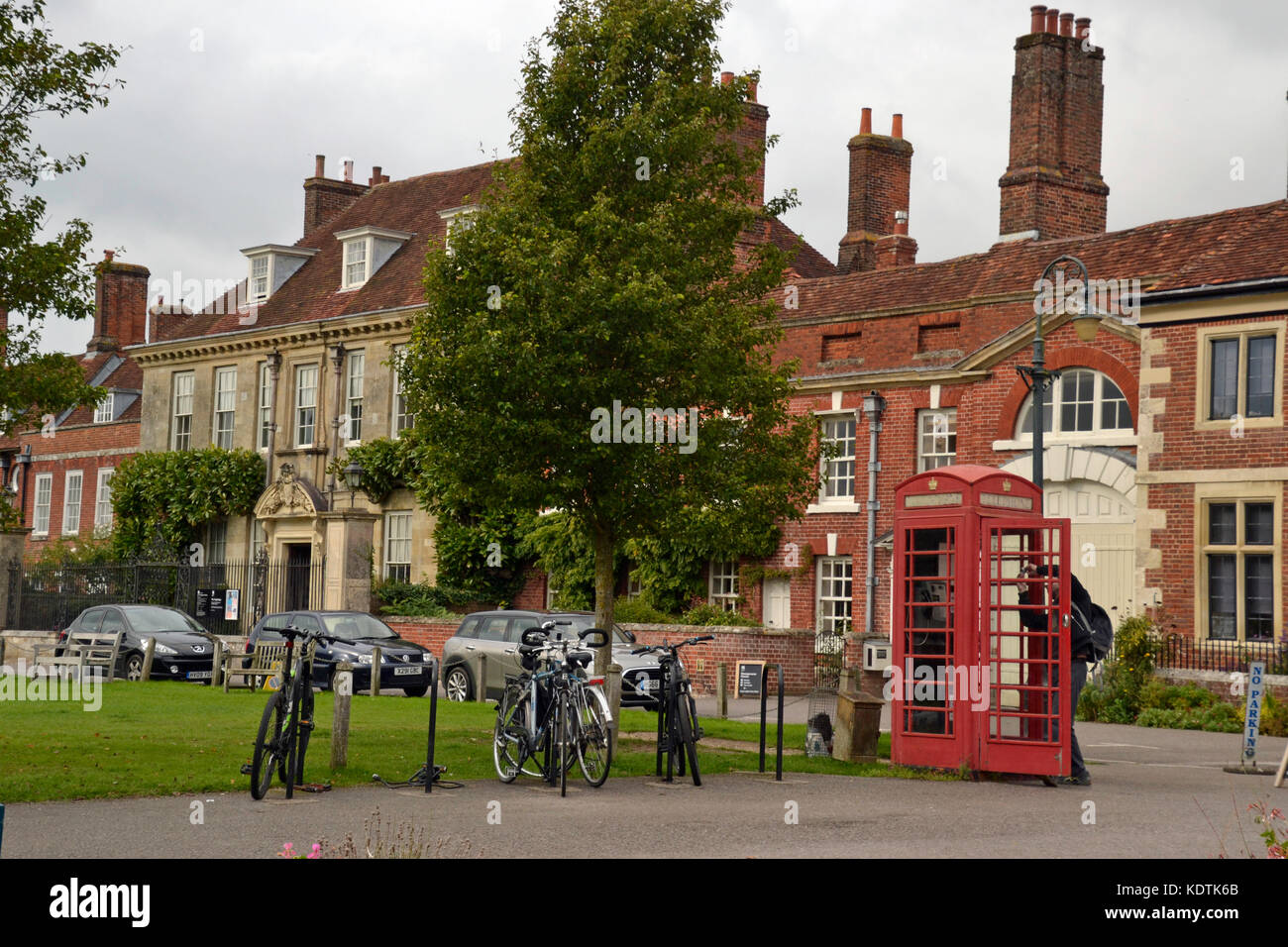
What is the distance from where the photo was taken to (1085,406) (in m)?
27.9

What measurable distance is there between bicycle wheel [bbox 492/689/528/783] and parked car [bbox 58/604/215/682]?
15697mm

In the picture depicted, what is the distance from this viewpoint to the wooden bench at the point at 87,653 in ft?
87.3

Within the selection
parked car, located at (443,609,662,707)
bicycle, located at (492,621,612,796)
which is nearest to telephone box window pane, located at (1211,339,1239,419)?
parked car, located at (443,609,662,707)

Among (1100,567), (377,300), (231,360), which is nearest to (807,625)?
(1100,567)

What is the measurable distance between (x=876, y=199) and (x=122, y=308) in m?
31.1

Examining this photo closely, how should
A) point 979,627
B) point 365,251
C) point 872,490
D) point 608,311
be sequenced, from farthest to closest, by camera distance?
point 365,251 < point 872,490 < point 608,311 < point 979,627

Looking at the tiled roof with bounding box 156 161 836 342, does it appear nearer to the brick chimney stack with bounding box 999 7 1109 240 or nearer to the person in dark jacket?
the brick chimney stack with bounding box 999 7 1109 240

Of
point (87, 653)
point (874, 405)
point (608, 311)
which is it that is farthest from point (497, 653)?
point (608, 311)

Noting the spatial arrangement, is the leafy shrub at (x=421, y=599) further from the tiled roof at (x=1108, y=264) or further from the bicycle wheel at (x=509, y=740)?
the bicycle wheel at (x=509, y=740)

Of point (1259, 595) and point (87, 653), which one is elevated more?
point (1259, 595)

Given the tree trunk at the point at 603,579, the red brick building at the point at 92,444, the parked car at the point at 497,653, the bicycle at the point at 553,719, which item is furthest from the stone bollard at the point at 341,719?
the red brick building at the point at 92,444

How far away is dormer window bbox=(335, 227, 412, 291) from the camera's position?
42.5m

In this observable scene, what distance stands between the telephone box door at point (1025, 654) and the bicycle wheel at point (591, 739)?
3720 millimetres

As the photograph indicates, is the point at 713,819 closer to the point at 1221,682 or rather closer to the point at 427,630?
the point at 1221,682
